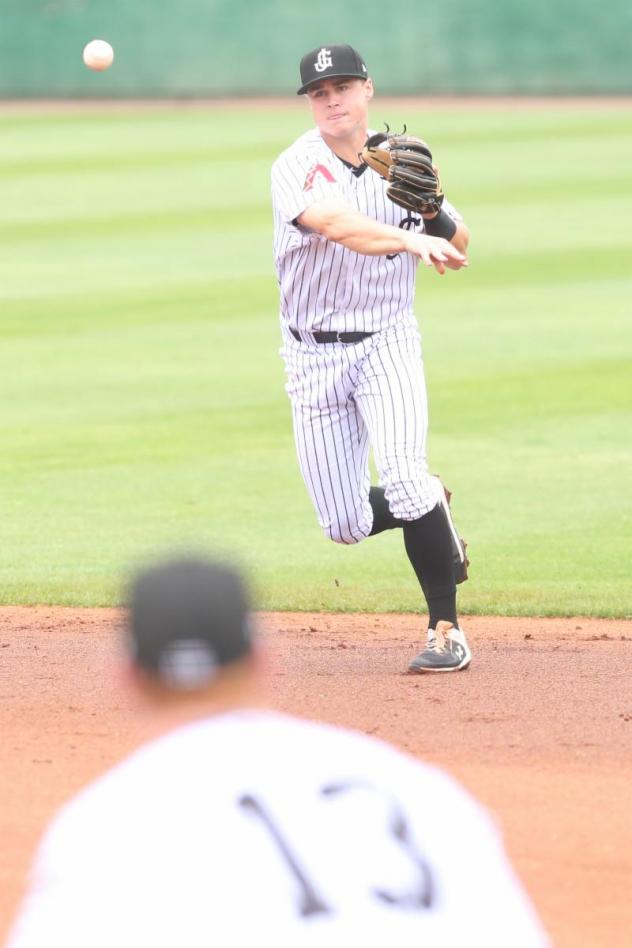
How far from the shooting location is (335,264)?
18.5 ft

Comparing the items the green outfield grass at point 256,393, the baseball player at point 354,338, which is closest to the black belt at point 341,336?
the baseball player at point 354,338

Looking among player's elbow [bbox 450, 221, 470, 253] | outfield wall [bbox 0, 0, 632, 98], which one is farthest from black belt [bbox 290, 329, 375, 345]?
outfield wall [bbox 0, 0, 632, 98]

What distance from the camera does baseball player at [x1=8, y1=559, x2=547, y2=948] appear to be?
1.98 m

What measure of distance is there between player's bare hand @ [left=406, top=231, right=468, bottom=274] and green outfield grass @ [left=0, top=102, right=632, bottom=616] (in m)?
2.18

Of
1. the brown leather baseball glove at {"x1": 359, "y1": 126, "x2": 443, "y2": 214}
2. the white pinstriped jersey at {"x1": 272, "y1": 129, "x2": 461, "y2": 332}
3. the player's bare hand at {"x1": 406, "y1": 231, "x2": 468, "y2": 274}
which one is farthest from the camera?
the white pinstriped jersey at {"x1": 272, "y1": 129, "x2": 461, "y2": 332}

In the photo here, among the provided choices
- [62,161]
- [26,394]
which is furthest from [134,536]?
[62,161]

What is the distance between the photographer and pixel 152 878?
1984 millimetres

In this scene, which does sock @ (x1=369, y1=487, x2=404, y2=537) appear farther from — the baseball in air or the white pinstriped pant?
the baseball in air

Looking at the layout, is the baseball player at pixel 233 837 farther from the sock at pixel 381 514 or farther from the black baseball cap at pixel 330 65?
the sock at pixel 381 514

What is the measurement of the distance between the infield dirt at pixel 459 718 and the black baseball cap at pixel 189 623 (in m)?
1.91

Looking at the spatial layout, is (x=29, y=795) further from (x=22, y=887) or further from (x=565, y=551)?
(x=565, y=551)

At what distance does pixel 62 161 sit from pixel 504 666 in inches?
790

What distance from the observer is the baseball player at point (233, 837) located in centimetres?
198

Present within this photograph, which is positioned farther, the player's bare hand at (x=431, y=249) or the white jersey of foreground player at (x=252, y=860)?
the player's bare hand at (x=431, y=249)
